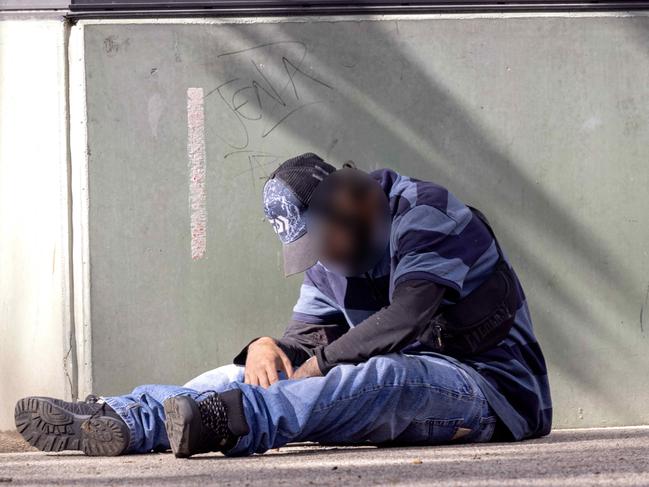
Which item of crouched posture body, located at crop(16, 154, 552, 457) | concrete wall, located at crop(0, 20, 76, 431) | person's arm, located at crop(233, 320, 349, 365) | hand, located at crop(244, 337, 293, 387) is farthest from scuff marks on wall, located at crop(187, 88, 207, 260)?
hand, located at crop(244, 337, 293, 387)

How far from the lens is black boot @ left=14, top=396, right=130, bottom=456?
3.36 meters

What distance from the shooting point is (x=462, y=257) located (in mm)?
3576

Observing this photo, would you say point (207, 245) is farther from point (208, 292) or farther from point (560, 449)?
point (560, 449)

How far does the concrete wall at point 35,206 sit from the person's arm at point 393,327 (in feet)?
5.84

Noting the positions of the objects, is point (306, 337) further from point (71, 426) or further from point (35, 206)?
point (35, 206)

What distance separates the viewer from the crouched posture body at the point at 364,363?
3.27 m

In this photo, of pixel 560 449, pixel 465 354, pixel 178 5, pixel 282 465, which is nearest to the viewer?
pixel 282 465

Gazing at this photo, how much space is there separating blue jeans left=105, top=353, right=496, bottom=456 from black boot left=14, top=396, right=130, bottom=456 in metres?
0.04

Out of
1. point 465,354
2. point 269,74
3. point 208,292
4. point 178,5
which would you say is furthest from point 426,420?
point 178,5

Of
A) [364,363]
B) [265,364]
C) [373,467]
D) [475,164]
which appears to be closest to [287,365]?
[265,364]

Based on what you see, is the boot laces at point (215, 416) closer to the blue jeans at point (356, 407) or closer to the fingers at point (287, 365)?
the blue jeans at point (356, 407)

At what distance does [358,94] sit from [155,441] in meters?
2.00

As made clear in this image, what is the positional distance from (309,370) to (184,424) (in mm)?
525

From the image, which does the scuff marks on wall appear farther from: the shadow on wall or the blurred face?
the blurred face
